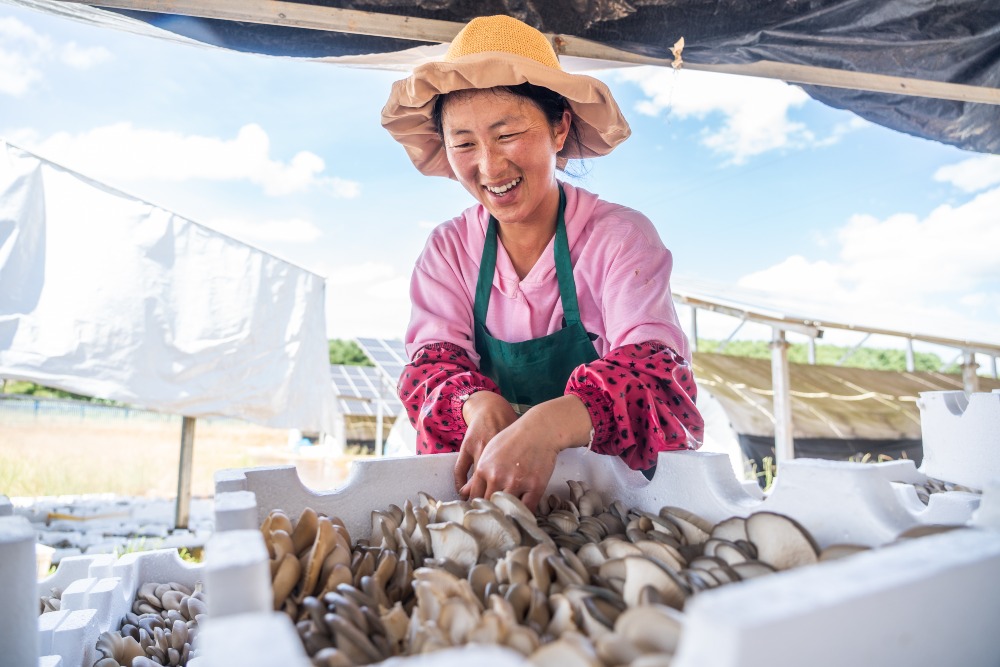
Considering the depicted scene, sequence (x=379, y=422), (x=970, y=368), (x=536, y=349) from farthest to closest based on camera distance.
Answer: (x=379, y=422)
(x=970, y=368)
(x=536, y=349)

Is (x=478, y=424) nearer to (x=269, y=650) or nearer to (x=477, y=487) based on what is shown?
(x=477, y=487)

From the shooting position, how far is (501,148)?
3.92 ft

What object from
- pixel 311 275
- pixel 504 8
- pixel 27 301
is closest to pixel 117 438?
pixel 311 275

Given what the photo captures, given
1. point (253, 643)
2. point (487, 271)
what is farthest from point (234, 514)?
point (487, 271)

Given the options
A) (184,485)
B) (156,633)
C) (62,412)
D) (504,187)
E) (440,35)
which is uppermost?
(440,35)

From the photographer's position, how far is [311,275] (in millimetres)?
4938

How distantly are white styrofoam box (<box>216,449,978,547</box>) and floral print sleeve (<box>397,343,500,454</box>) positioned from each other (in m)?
0.22

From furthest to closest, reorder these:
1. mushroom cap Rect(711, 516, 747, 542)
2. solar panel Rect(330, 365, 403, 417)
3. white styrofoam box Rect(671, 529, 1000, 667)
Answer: solar panel Rect(330, 365, 403, 417), mushroom cap Rect(711, 516, 747, 542), white styrofoam box Rect(671, 529, 1000, 667)

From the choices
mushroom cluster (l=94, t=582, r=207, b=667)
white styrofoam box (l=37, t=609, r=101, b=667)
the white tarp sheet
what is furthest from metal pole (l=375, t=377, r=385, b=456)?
white styrofoam box (l=37, t=609, r=101, b=667)

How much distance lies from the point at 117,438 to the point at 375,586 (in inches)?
356

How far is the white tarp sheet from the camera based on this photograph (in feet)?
10.2

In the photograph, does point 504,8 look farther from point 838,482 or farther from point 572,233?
point 838,482

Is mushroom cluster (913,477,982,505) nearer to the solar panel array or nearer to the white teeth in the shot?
the white teeth

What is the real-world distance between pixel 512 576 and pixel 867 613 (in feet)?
1.02
